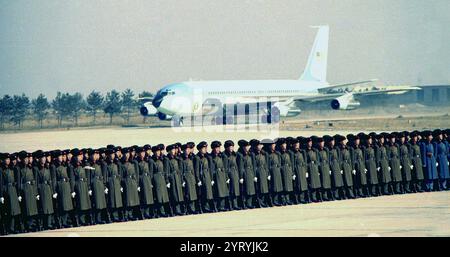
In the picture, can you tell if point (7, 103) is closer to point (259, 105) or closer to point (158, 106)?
point (158, 106)

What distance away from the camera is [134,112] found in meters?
64.4

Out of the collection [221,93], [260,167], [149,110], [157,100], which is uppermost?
[221,93]

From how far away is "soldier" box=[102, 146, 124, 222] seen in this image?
52.6 feet

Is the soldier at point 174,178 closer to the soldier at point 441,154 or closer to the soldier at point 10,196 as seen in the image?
the soldier at point 10,196

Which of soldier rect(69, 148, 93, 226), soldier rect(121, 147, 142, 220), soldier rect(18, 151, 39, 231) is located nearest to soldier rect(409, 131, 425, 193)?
soldier rect(121, 147, 142, 220)

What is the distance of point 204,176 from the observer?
1684 centimetres

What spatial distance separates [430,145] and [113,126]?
32.9 m

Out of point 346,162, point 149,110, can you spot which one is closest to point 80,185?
point 346,162

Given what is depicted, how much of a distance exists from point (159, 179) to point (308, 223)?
2.58 metres

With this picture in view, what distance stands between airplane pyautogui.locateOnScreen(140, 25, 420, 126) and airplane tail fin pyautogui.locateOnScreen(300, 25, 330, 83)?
229 inches

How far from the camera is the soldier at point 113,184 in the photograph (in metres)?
16.0

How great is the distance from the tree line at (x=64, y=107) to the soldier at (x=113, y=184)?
32.1 meters

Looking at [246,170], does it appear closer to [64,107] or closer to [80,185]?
[80,185]
